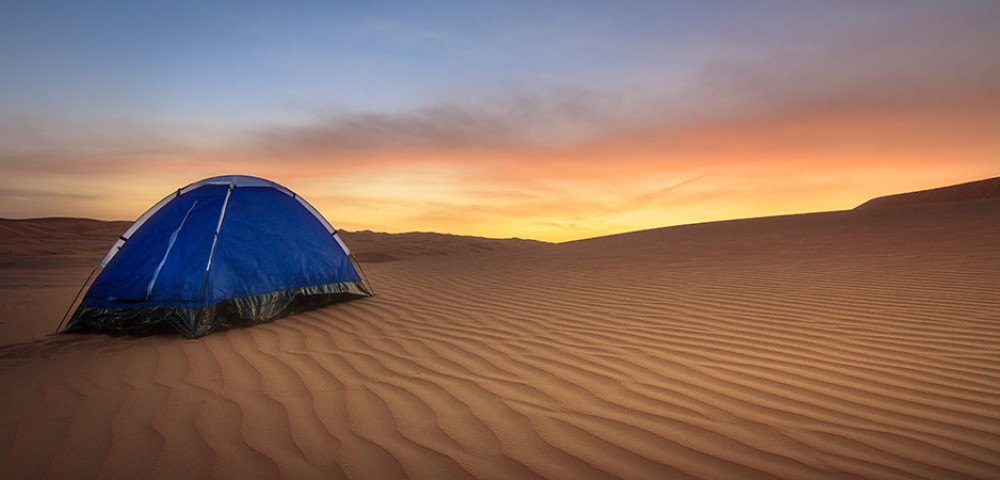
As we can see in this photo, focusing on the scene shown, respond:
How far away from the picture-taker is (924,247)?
9.09 meters

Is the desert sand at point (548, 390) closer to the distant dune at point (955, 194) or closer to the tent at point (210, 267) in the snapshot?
the tent at point (210, 267)

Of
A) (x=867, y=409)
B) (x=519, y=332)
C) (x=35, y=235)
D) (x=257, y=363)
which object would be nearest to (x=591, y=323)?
(x=519, y=332)

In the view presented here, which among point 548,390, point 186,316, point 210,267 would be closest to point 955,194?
point 548,390

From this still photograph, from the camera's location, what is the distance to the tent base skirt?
4676mm

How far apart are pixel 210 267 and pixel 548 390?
3.84 meters

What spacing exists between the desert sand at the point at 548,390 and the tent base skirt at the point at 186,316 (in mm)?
178

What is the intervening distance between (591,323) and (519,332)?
78 centimetres

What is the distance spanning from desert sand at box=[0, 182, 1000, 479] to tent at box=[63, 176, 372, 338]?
11.2 inches

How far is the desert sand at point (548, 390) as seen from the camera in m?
2.22

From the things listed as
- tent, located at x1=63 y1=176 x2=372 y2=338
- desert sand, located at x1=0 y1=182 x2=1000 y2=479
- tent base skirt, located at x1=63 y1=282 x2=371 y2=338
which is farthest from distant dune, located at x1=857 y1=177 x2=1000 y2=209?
tent base skirt, located at x1=63 y1=282 x2=371 y2=338

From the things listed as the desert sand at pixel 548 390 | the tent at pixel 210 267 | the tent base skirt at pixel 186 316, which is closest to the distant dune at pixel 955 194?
the desert sand at pixel 548 390

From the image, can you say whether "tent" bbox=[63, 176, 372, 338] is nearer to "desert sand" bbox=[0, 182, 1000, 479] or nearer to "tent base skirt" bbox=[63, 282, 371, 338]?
"tent base skirt" bbox=[63, 282, 371, 338]

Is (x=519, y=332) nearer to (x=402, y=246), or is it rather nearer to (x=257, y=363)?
(x=257, y=363)

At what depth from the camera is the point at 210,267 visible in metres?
4.93
